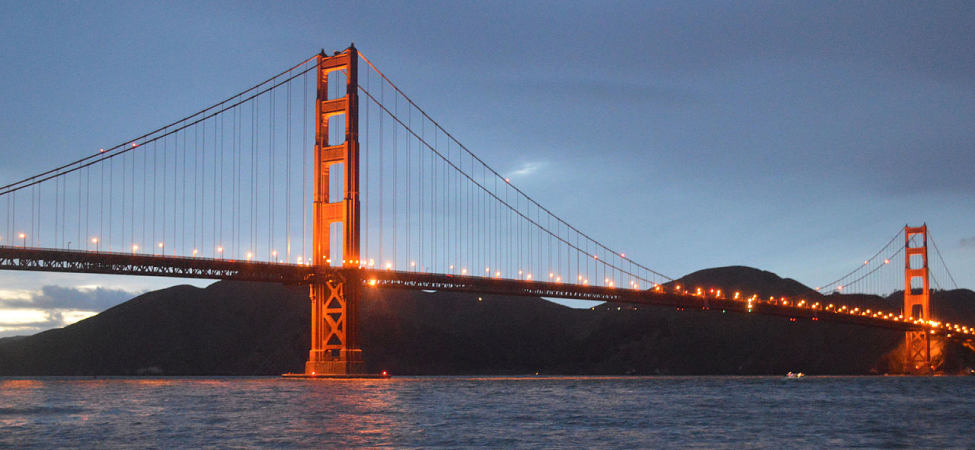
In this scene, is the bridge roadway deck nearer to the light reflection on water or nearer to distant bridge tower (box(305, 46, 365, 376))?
distant bridge tower (box(305, 46, 365, 376))

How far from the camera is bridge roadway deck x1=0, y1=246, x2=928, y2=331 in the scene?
73.4 meters

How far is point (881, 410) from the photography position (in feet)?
192

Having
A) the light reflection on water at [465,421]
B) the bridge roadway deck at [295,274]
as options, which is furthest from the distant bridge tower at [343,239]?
the light reflection on water at [465,421]

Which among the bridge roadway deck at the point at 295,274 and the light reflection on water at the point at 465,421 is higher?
the bridge roadway deck at the point at 295,274

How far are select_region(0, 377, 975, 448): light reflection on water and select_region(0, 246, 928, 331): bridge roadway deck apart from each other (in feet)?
33.4

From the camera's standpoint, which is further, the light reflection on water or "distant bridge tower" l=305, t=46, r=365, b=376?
"distant bridge tower" l=305, t=46, r=365, b=376

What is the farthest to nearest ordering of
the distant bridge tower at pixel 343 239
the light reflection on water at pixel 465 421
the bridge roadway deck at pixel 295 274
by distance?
1. the distant bridge tower at pixel 343 239
2. the bridge roadway deck at pixel 295 274
3. the light reflection on water at pixel 465 421

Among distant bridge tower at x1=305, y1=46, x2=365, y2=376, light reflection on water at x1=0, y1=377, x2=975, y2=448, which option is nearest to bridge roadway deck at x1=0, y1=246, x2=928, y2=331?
distant bridge tower at x1=305, y1=46, x2=365, y2=376

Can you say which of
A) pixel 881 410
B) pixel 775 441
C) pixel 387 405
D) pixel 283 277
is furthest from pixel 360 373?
pixel 775 441

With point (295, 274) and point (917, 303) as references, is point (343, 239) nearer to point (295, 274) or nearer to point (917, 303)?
point (295, 274)

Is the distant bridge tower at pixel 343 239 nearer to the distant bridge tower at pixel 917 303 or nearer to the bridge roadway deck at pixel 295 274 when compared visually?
the bridge roadway deck at pixel 295 274

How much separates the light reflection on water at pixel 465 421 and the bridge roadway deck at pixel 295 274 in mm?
10175

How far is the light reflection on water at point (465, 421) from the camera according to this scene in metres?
37.4

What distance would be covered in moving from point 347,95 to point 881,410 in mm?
47943
